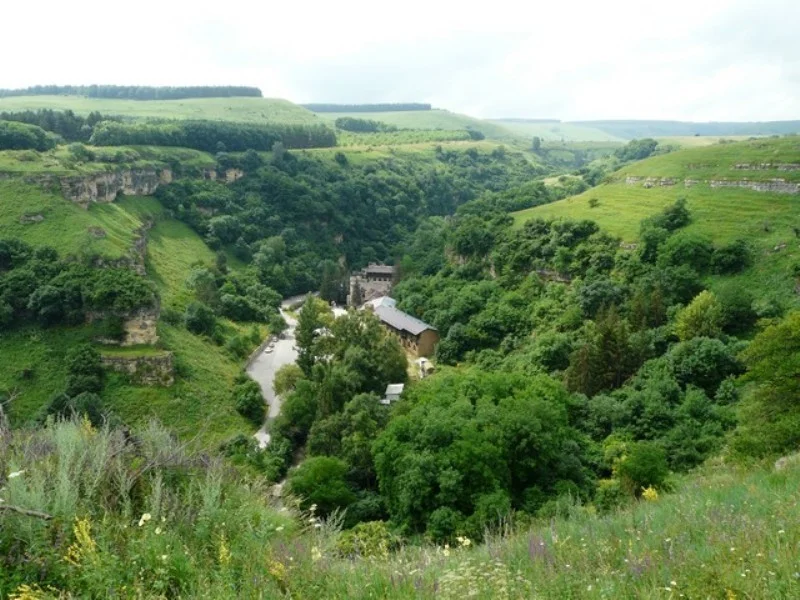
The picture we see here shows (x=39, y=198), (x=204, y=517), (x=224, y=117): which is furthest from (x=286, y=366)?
(x=224, y=117)

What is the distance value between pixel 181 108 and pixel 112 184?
362 feet

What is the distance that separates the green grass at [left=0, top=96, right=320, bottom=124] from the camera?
147 meters

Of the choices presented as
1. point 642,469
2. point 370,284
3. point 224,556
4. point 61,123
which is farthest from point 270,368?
point 61,123

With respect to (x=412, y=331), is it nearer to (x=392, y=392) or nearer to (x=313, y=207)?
(x=392, y=392)

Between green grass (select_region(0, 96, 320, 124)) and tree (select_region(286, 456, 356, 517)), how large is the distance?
133311 millimetres

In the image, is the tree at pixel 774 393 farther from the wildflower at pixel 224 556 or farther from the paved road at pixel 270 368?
the paved road at pixel 270 368

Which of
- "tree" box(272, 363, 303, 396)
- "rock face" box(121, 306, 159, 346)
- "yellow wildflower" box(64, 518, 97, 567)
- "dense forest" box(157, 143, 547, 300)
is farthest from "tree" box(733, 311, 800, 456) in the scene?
"dense forest" box(157, 143, 547, 300)

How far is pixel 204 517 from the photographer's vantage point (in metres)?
7.13

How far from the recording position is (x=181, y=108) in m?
160

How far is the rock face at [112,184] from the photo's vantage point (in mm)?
54375

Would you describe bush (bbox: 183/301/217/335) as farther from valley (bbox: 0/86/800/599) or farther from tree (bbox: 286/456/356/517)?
tree (bbox: 286/456/356/517)

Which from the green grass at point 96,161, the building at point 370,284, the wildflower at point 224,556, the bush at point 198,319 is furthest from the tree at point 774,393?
the green grass at point 96,161

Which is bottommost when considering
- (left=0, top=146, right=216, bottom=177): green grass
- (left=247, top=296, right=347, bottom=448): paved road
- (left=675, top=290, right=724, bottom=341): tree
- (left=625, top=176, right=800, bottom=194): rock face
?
(left=247, top=296, right=347, bottom=448): paved road

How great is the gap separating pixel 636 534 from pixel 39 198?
2276 inches
